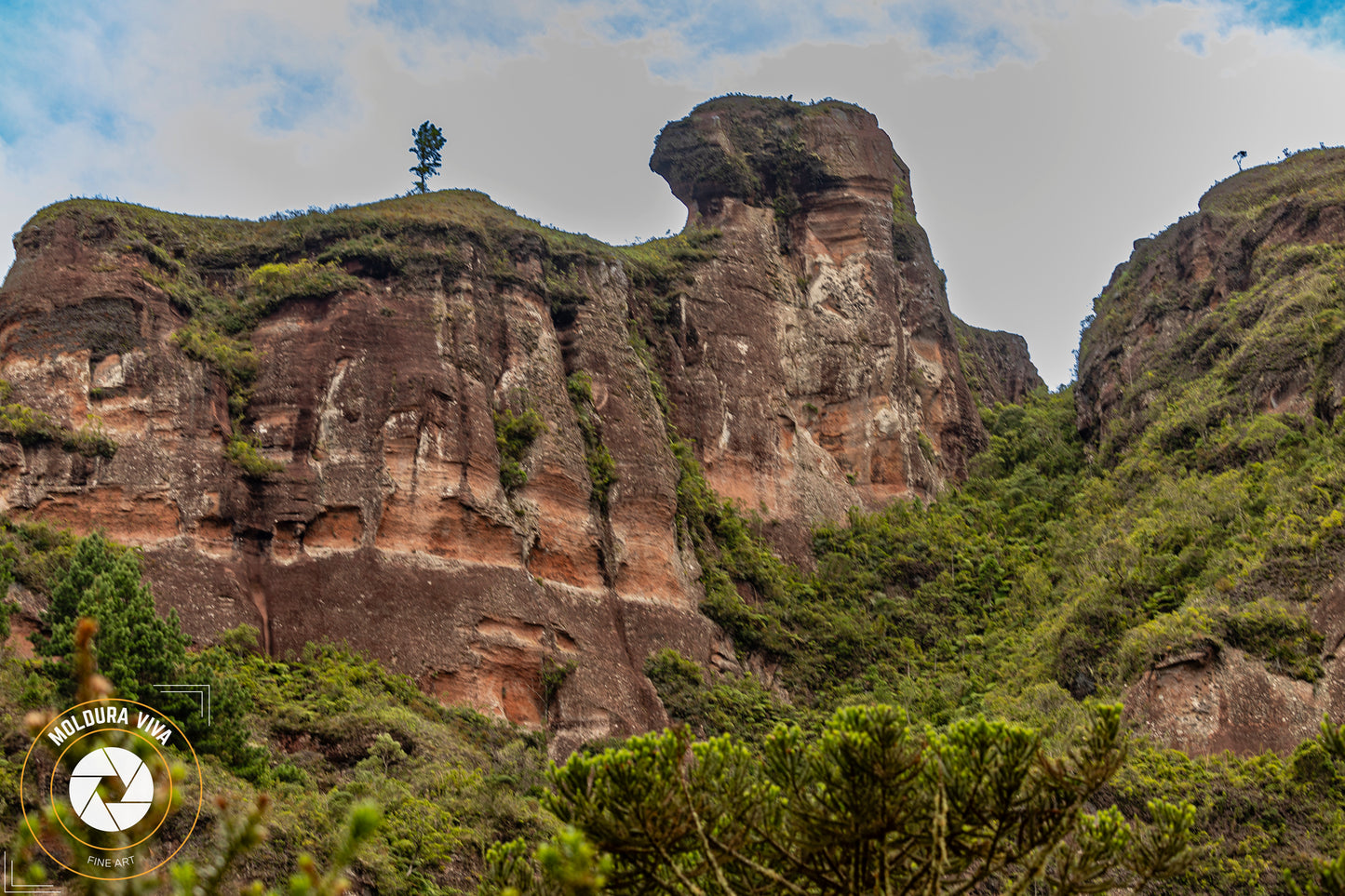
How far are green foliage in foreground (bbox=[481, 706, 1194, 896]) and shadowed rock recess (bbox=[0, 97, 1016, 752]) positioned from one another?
19944mm

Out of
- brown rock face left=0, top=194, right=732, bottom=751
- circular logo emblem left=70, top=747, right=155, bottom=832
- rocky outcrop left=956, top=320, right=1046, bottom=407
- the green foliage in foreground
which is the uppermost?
rocky outcrop left=956, top=320, right=1046, bottom=407

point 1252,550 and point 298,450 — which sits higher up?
point 298,450

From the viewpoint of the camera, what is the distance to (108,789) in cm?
875

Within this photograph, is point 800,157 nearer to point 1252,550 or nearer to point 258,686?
point 1252,550

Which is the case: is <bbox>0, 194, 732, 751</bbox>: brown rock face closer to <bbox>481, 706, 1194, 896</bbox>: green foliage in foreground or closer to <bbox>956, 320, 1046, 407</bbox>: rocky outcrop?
<bbox>481, 706, 1194, 896</bbox>: green foliage in foreground

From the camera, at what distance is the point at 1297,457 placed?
123 ft

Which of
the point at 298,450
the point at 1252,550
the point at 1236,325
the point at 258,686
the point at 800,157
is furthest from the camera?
the point at 800,157

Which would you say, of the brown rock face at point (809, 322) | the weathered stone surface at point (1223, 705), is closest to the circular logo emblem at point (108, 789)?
the weathered stone surface at point (1223, 705)

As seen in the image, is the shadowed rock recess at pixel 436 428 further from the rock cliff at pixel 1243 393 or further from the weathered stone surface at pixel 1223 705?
the weathered stone surface at pixel 1223 705

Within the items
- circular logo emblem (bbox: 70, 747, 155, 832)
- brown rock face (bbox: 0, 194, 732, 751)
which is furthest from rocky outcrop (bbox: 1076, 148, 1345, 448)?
circular logo emblem (bbox: 70, 747, 155, 832)

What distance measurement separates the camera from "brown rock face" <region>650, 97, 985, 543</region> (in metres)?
48.6

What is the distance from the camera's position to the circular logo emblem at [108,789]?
6844mm

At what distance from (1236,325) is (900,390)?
1320 centimetres

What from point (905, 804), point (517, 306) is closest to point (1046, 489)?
point (517, 306)
